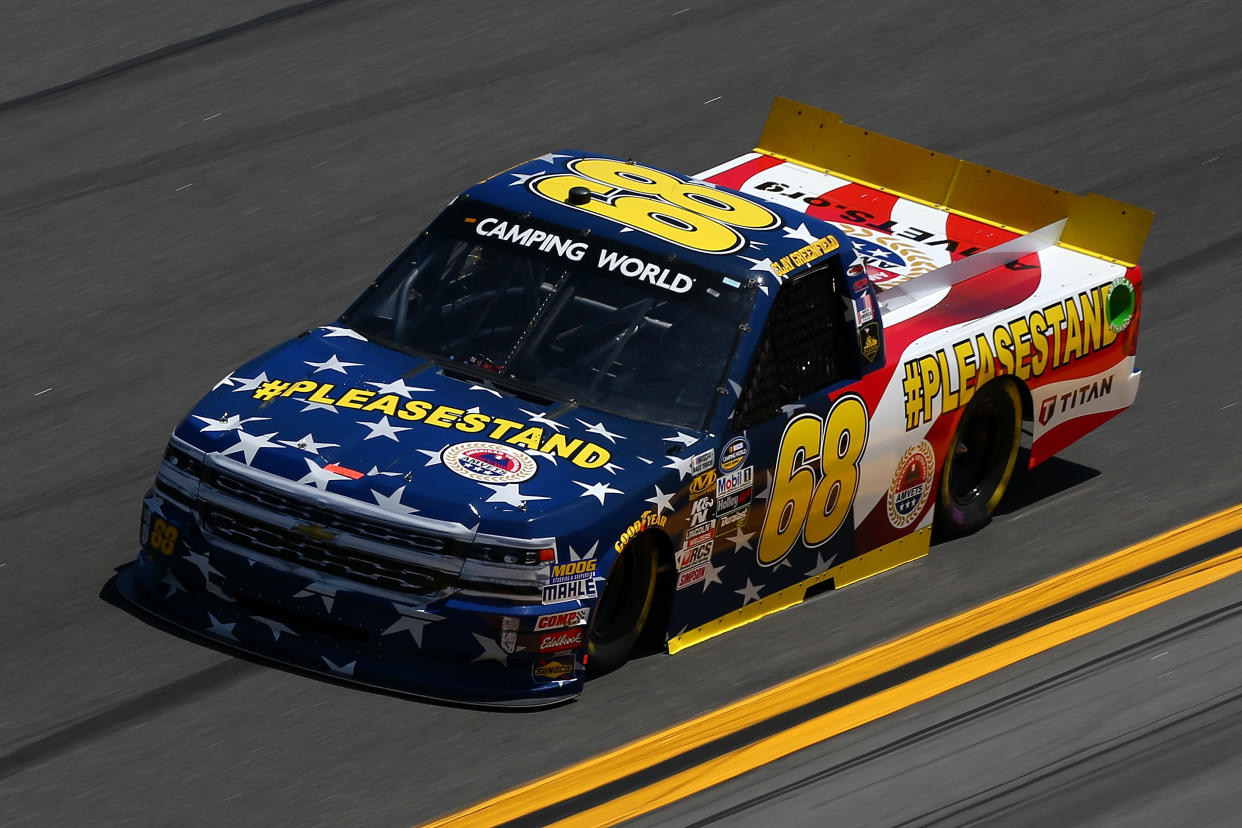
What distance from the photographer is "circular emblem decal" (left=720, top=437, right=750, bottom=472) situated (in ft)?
27.5

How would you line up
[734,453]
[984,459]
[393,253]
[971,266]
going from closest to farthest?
[734,453], [984,459], [971,266], [393,253]

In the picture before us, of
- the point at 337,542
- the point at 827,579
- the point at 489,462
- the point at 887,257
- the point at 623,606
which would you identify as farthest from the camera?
the point at 887,257

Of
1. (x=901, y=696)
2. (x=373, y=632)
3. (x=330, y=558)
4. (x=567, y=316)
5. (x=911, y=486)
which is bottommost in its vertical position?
(x=901, y=696)

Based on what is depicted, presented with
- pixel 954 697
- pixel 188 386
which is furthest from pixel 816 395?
pixel 188 386

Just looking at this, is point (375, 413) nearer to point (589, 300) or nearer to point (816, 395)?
point (589, 300)

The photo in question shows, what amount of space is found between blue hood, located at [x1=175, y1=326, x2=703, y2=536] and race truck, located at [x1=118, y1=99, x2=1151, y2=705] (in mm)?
12

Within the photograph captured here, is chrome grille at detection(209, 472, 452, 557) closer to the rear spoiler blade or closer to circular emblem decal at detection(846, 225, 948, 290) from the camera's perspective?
the rear spoiler blade

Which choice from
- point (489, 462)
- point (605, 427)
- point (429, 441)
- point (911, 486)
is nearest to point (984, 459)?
point (911, 486)

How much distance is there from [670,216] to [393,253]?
12.3 feet

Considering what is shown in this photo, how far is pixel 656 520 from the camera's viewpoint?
805 centimetres

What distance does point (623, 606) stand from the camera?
8.30 metres

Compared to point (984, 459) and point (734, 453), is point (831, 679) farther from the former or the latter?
point (984, 459)

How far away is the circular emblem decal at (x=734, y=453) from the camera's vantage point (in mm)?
8367

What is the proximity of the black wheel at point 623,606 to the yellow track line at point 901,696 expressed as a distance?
26.8 inches
